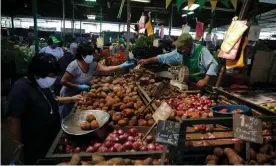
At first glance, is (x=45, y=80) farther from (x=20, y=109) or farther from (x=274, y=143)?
(x=274, y=143)

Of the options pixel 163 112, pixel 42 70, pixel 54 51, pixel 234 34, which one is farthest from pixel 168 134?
pixel 54 51

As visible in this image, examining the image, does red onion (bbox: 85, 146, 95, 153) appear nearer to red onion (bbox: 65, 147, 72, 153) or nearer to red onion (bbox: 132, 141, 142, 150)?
red onion (bbox: 65, 147, 72, 153)

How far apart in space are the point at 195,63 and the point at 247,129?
325 cm

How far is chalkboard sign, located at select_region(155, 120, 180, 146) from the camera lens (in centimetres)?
185

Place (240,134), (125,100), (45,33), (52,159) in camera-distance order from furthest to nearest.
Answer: (45,33) < (125,100) < (52,159) < (240,134)

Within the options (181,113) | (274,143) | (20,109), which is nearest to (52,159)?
(20,109)

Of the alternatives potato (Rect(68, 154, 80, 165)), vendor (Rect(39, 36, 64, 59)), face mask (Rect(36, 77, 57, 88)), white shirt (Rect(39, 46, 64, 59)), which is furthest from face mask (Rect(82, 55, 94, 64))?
white shirt (Rect(39, 46, 64, 59))

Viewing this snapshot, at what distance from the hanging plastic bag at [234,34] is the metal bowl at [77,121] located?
8.11 ft

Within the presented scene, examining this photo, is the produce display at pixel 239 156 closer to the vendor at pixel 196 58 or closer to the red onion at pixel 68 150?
the red onion at pixel 68 150

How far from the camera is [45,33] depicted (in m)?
22.8

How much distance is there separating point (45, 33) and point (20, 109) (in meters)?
22.2

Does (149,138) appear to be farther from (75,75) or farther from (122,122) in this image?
(75,75)

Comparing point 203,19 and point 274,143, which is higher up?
point 203,19

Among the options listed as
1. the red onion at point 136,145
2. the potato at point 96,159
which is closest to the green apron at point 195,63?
the red onion at point 136,145
